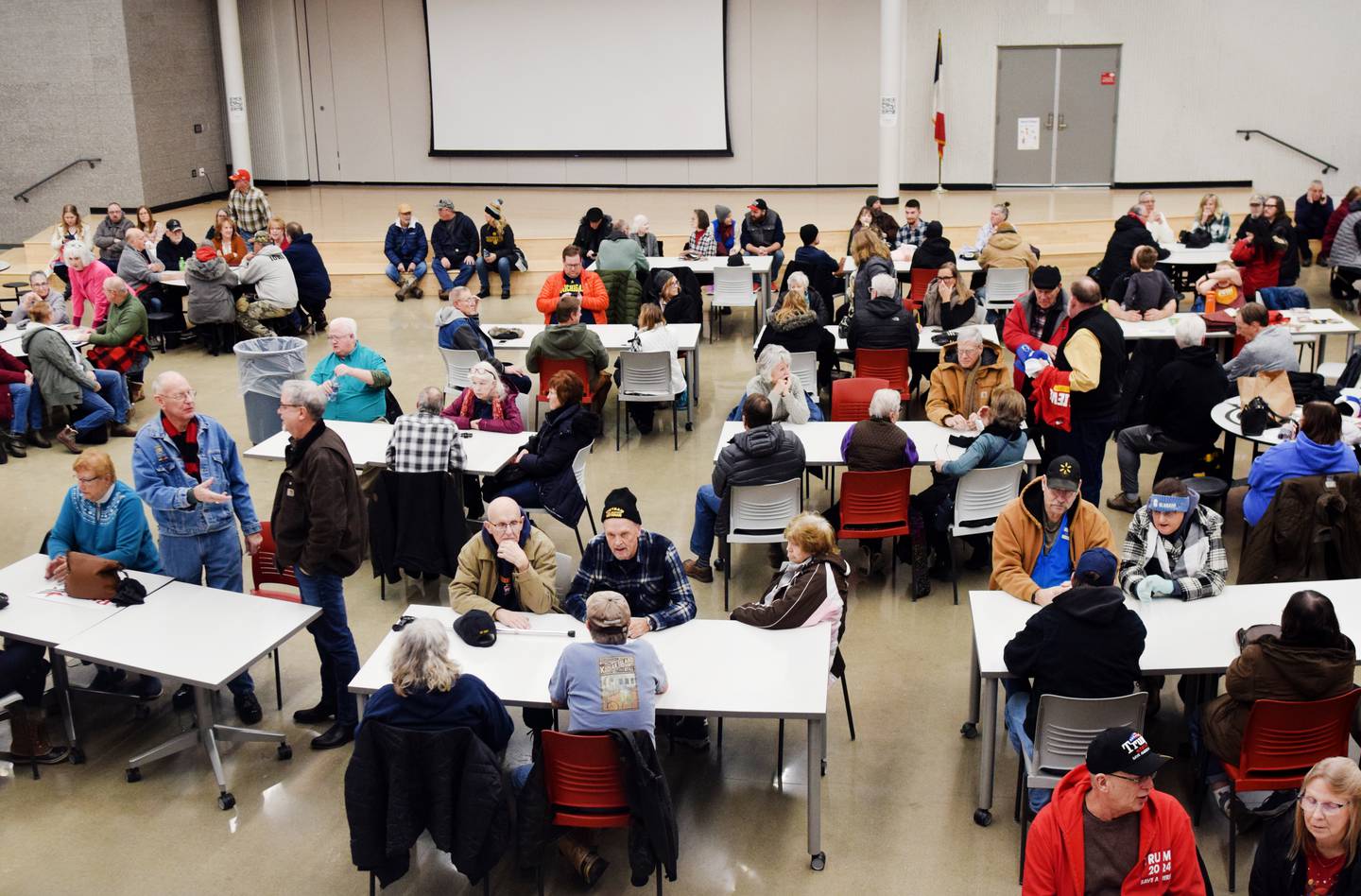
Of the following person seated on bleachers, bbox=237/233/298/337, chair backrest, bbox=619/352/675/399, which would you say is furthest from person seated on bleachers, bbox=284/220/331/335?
chair backrest, bbox=619/352/675/399

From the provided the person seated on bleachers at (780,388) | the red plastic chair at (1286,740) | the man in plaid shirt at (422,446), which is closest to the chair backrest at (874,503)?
the person seated on bleachers at (780,388)

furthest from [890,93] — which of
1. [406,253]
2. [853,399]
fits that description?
[853,399]

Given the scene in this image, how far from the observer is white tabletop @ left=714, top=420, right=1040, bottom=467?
264 inches

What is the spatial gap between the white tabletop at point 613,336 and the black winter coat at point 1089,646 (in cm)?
487

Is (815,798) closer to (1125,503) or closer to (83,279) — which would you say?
(1125,503)

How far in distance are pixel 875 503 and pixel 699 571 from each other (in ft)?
3.48

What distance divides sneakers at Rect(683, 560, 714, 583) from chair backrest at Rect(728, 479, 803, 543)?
1.30ft

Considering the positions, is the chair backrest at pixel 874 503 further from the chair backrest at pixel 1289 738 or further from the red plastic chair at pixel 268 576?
the red plastic chair at pixel 268 576

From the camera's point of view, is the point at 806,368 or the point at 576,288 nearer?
the point at 806,368

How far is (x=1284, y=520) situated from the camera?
562 centimetres

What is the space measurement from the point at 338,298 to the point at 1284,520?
35.8 feet

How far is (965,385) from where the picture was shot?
7.23 meters

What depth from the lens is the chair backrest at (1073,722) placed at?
4336 mm

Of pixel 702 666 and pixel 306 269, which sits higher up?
pixel 306 269
